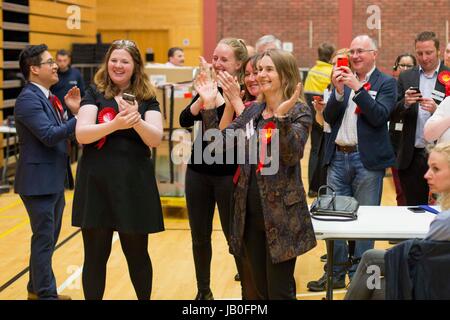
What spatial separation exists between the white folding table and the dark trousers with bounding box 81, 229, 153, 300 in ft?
3.13

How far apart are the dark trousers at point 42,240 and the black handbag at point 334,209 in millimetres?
1731

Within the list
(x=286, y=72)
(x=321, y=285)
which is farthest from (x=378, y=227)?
(x=321, y=285)

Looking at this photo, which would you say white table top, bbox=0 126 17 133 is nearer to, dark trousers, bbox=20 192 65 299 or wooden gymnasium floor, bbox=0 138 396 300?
wooden gymnasium floor, bbox=0 138 396 300

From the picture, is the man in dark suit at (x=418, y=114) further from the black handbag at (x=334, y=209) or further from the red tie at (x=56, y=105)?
the red tie at (x=56, y=105)

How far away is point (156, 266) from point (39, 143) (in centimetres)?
166

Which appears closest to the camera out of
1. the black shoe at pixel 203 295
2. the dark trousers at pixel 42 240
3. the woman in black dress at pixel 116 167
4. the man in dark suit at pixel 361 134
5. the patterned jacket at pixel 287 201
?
the patterned jacket at pixel 287 201

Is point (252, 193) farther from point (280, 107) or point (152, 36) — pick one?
point (152, 36)

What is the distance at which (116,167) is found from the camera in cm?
365

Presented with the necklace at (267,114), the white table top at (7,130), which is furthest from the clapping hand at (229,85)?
the white table top at (7,130)

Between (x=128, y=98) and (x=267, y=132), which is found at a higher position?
(x=128, y=98)

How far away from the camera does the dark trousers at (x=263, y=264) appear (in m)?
3.30

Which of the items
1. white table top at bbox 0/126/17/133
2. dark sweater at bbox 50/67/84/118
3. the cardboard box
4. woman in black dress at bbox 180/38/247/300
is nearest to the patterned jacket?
woman in black dress at bbox 180/38/247/300

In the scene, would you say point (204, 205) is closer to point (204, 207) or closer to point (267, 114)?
point (204, 207)

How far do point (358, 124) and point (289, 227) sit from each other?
1667mm
